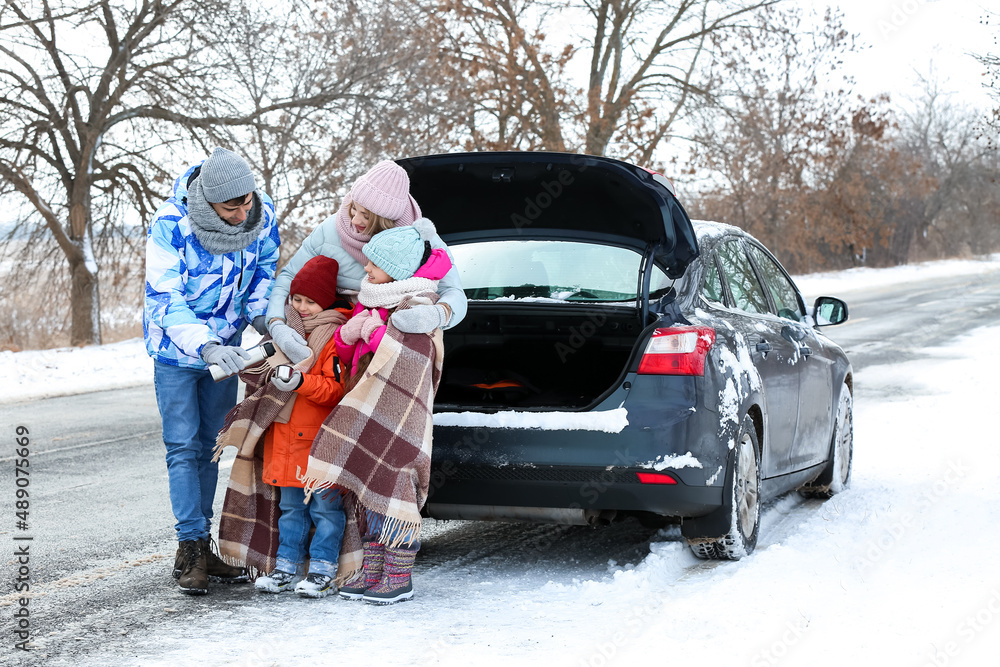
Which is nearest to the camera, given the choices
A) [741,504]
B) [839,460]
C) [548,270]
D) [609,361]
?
[741,504]

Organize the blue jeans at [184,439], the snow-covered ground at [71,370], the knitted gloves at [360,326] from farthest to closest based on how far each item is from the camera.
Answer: the snow-covered ground at [71,370]
the blue jeans at [184,439]
the knitted gloves at [360,326]

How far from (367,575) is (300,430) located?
654 millimetres

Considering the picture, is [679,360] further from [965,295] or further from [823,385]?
[965,295]

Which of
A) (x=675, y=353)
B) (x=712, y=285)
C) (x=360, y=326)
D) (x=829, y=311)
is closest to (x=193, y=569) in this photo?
(x=360, y=326)

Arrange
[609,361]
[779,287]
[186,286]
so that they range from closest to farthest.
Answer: [186,286] → [609,361] → [779,287]

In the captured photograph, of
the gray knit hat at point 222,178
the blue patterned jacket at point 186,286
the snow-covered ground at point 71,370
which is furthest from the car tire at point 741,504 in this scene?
the snow-covered ground at point 71,370

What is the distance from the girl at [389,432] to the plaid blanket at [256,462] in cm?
24

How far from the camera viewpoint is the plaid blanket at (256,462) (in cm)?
436

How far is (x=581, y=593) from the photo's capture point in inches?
169

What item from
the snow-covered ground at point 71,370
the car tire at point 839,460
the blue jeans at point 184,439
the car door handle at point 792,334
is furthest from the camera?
the snow-covered ground at point 71,370

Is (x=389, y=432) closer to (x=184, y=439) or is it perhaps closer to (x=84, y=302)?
(x=184, y=439)

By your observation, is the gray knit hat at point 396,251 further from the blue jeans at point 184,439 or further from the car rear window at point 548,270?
the car rear window at point 548,270

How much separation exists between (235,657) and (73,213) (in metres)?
17.3

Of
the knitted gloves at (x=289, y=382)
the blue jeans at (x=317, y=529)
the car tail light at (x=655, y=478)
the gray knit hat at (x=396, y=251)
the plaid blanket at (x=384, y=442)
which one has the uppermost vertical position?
the gray knit hat at (x=396, y=251)
